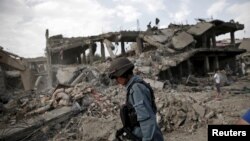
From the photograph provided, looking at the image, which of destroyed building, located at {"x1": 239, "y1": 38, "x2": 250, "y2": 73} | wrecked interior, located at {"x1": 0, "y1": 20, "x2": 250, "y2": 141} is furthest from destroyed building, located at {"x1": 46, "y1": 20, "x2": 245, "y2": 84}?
destroyed building, located at {"x1": 239, "y1": 38, "x2": 250, "y2": 73}

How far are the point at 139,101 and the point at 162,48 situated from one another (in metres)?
17.9

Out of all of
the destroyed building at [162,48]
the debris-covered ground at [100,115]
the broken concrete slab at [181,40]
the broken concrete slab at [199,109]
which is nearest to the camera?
the debris-covered ground at [100,115]

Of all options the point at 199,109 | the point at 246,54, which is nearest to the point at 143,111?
the point at 199,109

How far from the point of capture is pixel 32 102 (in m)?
11.0

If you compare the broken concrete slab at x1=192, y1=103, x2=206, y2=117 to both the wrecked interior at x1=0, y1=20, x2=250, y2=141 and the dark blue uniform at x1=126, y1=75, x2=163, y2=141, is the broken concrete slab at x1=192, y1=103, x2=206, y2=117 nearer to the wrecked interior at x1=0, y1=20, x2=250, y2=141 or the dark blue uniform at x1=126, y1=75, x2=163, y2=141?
the wrecked interior at x1=0, y1=20, x2=250, y2=141

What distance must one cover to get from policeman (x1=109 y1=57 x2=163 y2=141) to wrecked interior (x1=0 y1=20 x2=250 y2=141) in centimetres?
483

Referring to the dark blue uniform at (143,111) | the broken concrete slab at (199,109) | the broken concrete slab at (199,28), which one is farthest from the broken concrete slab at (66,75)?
the dark blue uniform at (143,111)

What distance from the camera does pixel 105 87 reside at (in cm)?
1408

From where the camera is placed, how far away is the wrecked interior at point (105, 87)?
827 centimetres

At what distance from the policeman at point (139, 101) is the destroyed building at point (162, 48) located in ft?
47.2

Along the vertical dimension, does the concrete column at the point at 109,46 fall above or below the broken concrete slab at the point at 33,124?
above

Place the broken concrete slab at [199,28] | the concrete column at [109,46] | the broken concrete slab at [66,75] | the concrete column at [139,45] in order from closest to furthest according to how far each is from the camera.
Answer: the broken concrete slab at [66,75] < the concrete column at [109,46] < the concrete column at [139,45] < the broken concrete slab at [199,28]

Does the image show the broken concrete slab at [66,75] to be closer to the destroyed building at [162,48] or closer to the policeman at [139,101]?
the destroyed building at [162,48]

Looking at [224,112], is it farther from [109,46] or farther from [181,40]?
[181,40]
